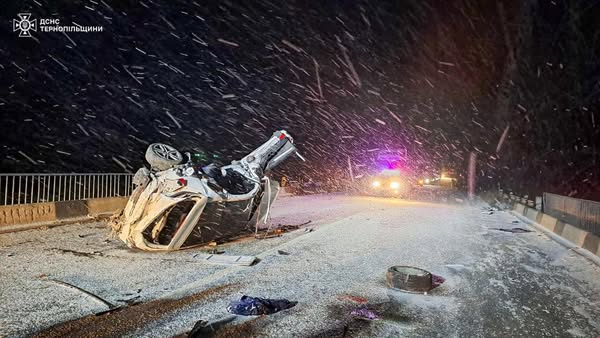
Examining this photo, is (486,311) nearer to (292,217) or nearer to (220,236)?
(220,236)

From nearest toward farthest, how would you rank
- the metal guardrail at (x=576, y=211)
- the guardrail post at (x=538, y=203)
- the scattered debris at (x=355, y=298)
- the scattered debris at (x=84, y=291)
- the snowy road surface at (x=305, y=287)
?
the snowy road surface at (x=305, y=287), the scattered debris at (x=84, y=291), the scattered debris at (x=355, y=298), the metal guardrail at (x=576, y=211), the guardrail post at (x=538, y=203)

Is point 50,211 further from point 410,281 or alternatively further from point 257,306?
point 410,281

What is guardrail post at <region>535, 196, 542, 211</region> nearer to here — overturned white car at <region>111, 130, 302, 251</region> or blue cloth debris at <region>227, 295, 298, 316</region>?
overturned white car at <region>111, 130, 302, 251</region>

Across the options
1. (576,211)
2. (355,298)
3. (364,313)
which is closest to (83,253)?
(355,298)

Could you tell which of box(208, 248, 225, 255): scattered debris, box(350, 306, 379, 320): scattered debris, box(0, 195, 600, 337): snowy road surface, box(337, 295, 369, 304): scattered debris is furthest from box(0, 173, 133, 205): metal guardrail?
box(350, 306, 379, 320): scattered debris

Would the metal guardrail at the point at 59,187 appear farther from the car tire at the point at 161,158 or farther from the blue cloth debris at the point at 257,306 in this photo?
the blue cloth debris at the point at 257,306

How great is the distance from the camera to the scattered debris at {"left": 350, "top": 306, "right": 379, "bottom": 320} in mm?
4009

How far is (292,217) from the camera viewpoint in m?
12.2

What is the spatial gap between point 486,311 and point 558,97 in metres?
25.8

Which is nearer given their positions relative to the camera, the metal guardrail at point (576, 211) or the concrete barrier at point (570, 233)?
the concrete barrier at point (570, 233)

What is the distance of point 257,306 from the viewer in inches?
160

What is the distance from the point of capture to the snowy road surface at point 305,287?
3.70 meters

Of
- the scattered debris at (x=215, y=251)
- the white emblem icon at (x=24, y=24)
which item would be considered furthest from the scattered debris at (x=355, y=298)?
the white emblem icon at (x=24, y=24)

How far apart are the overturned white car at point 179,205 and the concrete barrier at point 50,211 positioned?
386 cm
